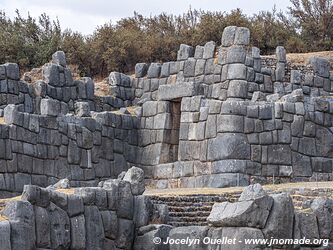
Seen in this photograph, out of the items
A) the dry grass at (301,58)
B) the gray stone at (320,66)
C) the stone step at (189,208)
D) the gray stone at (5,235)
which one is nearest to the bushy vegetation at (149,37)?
the dry grass at (301,58)

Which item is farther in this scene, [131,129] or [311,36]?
[311,36]

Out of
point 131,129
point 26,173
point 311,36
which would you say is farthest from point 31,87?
point 311,36

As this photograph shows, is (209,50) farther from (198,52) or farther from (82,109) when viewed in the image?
(82,109)

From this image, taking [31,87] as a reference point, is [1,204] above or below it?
below

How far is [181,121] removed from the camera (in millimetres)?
31188

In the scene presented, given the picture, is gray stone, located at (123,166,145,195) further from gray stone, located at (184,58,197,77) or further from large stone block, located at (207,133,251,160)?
gray stone, located at (184,58,197,77)

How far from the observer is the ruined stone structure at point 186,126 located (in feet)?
93.4

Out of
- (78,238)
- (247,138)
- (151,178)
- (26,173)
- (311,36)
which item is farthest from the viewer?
(311,36)

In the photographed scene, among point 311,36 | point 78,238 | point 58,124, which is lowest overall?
point 78,238

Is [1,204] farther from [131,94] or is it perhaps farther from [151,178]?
[131,94]

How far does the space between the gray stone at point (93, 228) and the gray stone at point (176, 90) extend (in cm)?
1080

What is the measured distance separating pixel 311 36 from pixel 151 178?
1663 centimetres

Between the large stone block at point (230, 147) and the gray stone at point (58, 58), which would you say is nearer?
the large stone block at point (230, 147)

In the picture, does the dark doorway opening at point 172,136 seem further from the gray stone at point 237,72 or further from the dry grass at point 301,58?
the dry grass at point 301,58
